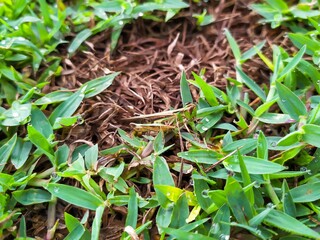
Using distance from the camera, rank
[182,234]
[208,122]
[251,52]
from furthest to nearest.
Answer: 1. [251,52]
2. [208,122]
3. [182,234]

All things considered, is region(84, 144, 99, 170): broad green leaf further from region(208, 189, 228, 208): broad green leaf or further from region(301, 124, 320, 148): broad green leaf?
region(301, 124, 320, 148): broad green leaf

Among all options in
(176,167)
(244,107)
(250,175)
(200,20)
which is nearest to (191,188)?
(176,167)

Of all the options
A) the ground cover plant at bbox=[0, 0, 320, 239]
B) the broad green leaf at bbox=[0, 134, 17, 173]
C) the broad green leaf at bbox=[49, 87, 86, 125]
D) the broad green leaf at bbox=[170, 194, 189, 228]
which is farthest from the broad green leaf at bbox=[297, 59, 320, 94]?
the broad green leaf at bbox=[0, 134, 17, 173]

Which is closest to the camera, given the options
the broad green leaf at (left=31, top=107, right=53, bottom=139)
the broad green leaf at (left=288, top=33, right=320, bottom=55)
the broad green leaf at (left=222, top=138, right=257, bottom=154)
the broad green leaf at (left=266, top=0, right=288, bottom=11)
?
the broad green leaf at (left=222, top=138, right=257, bottom=154)

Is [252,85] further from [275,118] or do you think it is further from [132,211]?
[132,211]

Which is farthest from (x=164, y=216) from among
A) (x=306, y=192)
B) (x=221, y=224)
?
(x=306, y=192)

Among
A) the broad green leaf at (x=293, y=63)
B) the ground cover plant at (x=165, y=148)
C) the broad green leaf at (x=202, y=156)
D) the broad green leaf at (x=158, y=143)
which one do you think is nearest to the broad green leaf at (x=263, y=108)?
the ground cover plant at (x=165, y=148)
